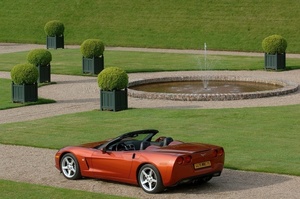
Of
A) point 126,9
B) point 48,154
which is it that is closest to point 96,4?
point 126,9

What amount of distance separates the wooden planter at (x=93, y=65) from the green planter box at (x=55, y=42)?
13.0 m

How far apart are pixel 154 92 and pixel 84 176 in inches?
641

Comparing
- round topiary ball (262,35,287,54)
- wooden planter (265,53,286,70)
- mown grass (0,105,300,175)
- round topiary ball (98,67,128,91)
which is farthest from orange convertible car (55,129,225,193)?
wooden planter (265,53,286,70)

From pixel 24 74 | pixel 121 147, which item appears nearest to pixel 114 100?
pixel 24 74

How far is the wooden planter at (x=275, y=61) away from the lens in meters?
43.4

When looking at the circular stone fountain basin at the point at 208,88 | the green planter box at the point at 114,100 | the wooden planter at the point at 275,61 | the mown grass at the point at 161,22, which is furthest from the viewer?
the mown grass at the point at 161,22

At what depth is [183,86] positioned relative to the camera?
126ft

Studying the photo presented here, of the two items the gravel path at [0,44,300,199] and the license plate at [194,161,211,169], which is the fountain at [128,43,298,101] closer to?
the gravel path at [0,44,300,199]

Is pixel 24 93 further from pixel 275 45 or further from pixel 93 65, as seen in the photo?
pixel 275 45

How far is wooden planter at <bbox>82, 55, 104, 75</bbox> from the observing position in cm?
4316

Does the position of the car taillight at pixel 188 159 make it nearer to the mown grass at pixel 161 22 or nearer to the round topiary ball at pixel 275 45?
the round topiary ball at pixel 275 45

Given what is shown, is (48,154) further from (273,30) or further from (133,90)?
(273,30)

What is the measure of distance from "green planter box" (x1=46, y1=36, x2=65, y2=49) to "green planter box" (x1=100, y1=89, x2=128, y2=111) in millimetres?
25501

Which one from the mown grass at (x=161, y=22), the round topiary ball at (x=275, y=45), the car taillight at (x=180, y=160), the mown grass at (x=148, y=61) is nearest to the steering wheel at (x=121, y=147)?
the car taillight at (x=180, y=160)
